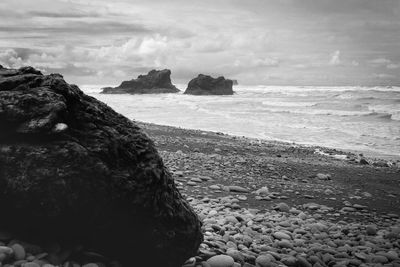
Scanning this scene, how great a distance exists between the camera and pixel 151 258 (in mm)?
4004

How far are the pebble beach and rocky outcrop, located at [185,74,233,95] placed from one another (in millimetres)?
86504

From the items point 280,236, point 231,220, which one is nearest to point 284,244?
point 280,236

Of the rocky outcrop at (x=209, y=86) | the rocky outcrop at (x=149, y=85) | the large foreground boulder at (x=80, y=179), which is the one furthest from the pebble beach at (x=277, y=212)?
the rocky outcrop at (x=149, y=85)

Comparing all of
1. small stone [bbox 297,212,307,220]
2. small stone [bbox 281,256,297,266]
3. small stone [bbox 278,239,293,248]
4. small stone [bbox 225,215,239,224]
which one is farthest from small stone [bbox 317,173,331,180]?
small stone [bbox 281,256,297,266]

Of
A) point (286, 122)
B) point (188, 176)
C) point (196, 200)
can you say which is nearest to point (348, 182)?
point (188, 176)

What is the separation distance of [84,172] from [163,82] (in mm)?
114082

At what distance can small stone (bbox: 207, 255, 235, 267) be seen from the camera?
4.54 metres

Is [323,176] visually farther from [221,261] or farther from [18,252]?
[18,252]

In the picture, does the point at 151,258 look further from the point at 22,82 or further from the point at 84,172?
the point at 22,82

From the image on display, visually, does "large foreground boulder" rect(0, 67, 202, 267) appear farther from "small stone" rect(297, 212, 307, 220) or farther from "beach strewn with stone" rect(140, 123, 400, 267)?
"small stone" rect(297, 212, 307, 220)

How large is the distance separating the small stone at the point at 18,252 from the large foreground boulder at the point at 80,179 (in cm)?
18

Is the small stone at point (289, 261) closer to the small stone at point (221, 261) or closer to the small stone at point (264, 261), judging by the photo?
the small stone at point (264, 261)

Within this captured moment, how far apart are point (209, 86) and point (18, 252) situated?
4008 inches

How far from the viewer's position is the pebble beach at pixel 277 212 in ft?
15.2
